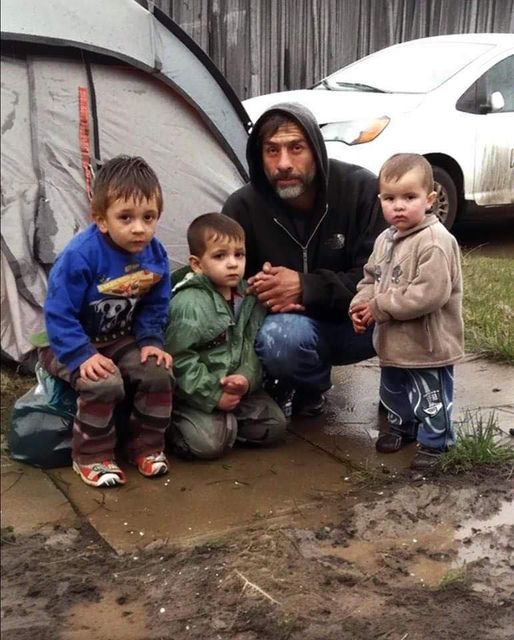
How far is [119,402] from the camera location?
3.18m

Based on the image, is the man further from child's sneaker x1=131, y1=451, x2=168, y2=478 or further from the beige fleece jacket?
child's sneaker x1=131, y1=451, x2=168, y2=478

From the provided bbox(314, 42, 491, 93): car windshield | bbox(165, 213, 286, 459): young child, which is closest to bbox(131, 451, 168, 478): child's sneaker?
bbox(165, 213, 286, 459): young child

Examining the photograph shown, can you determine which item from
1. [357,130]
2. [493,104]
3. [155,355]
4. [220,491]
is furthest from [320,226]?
[493,104]

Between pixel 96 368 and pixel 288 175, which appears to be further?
pixel 288 175

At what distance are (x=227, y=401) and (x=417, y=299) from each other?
815mm

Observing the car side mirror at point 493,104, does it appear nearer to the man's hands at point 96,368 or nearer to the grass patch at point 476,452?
the grass patch at point 476,452

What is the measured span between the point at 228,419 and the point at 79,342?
0.77 meters

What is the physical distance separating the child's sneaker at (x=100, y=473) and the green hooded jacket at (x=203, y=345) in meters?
0.42

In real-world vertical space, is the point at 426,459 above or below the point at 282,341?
below

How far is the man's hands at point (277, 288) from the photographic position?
11.7 ft

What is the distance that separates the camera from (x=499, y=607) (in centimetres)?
254

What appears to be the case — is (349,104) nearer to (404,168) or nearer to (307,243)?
(307,243)

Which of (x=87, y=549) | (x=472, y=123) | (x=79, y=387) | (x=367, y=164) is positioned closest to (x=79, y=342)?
(x=79, y=387)

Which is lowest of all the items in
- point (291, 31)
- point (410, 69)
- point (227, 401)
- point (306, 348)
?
point (227, 401)
